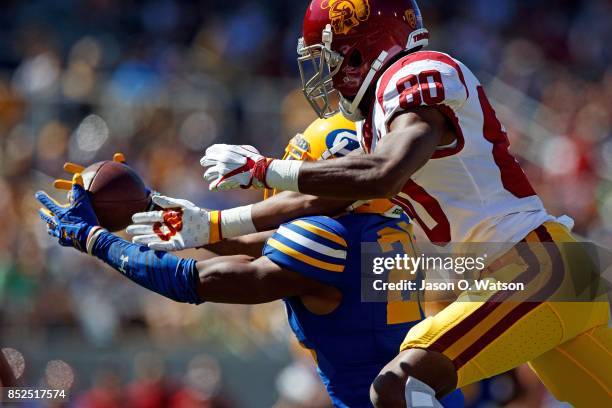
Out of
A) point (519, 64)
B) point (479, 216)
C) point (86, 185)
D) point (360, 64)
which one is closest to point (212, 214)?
point (86, 185)

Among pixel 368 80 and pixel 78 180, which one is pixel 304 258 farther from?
pixel 78 180

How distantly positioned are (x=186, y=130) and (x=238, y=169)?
675cm

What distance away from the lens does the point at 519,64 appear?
36.9 feet

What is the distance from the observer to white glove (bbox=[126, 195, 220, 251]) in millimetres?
4488

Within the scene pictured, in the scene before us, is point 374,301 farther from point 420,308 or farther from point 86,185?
point 86,185

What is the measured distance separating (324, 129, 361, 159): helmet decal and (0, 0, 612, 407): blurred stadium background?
3094mm

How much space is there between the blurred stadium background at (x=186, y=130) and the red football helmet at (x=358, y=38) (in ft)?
11.6

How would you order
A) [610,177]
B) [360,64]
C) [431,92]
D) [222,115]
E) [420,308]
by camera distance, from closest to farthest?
[431,92], [360,64], [420,308], [610,177], [222,115]

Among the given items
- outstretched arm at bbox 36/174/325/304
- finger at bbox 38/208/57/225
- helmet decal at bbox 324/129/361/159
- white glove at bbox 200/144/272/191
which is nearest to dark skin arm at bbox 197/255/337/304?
outstretched arm at bbox 36/174/325/304

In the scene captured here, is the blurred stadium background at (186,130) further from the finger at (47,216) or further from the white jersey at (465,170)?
the white jersey at (465,170)

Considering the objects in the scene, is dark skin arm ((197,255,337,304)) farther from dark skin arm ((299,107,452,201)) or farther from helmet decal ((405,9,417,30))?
helmet decal ((405,9,417,30))

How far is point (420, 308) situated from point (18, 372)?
6.44ft

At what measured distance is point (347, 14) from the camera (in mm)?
4195

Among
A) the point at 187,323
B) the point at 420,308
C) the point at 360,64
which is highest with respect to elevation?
the point at 360,64
